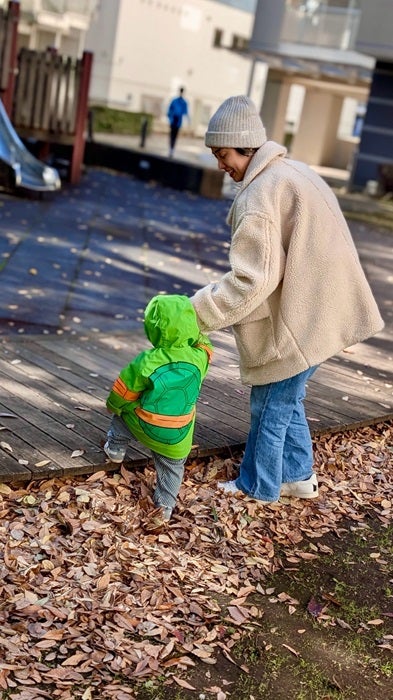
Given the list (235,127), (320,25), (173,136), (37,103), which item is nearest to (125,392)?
(235,127)

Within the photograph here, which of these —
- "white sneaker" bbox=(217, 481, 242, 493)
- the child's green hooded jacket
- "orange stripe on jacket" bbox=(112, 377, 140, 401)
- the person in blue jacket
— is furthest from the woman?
the person in blue jacket

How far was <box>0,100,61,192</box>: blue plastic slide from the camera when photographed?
42.7 ft

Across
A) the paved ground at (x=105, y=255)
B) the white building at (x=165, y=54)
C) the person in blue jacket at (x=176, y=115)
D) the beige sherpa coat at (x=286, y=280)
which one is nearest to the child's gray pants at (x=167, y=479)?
the beige sherpa coat at (x=286, y=280)

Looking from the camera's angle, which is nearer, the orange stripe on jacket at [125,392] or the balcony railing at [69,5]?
the orange stripe on jacket at [125,392]

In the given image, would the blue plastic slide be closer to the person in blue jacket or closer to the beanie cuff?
the person in blue jacket

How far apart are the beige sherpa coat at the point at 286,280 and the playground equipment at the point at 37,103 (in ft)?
32.5

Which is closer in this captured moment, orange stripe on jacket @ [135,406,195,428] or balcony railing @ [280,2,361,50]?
orange stripe on jacket @ [135,406,195,428]

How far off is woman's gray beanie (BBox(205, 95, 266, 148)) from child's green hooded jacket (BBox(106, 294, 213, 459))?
2.14 ft

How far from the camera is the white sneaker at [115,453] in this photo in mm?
4125

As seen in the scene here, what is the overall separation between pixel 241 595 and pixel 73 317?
3.93 metres

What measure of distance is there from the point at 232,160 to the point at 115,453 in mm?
1423

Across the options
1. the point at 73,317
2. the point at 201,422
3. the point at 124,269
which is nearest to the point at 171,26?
the point at 124,269

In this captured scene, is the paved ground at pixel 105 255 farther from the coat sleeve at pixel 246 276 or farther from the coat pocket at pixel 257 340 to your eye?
the coat sleeve at pixel 246 276

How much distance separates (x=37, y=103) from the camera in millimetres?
14758
